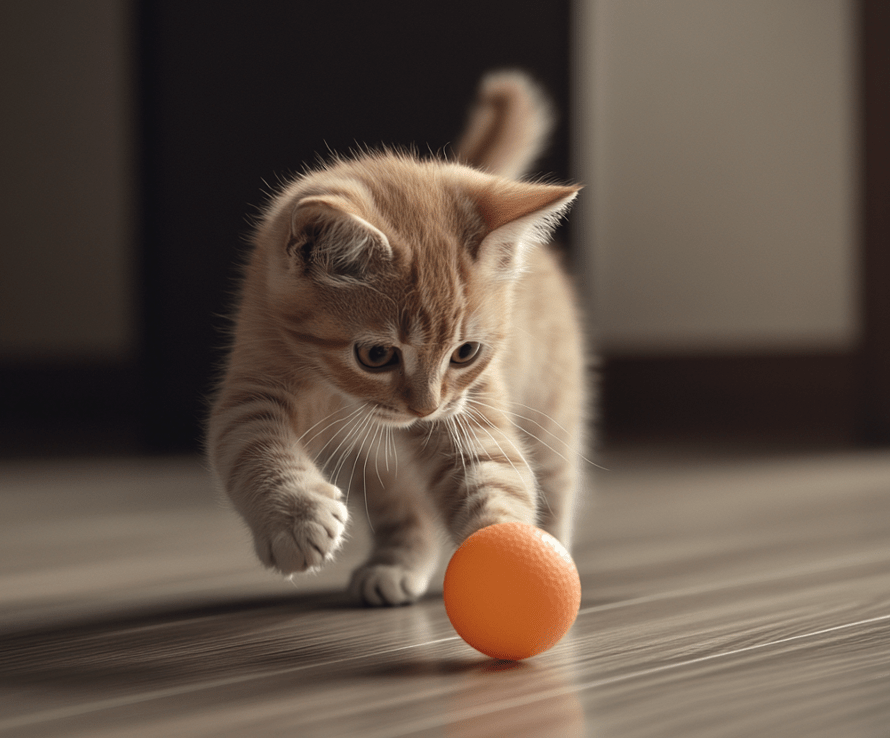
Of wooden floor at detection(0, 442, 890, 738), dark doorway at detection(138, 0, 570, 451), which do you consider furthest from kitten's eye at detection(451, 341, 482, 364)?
dark doorway at detection(138, 0, 570, 451)

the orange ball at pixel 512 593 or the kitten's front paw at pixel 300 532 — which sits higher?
the kitten's front paw at pixel 300 532

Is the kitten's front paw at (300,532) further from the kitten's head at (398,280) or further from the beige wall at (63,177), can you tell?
the beige wall at (63,177)

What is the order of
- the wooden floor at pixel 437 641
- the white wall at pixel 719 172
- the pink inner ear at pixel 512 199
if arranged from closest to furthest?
the wooden floor at pixel 437 641 → the pink inner ear at pixel 512 199 → the white wall at pixel 719 172

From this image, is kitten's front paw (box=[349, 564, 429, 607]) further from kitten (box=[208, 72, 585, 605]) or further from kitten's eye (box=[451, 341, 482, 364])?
kitten's eye (box=[451, 341, 482, 364])

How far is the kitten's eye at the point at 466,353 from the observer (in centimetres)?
128

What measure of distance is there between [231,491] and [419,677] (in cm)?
36

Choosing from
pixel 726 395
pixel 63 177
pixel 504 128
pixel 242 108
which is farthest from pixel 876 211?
pixel 63 177

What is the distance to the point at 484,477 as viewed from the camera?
1.30 meters

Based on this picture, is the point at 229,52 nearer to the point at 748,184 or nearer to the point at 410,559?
the point at 748,184

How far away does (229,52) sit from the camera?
3.27 metres

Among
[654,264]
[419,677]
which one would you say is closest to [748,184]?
[654,264]

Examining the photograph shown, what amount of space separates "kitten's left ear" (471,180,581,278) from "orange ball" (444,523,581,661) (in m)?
0.39

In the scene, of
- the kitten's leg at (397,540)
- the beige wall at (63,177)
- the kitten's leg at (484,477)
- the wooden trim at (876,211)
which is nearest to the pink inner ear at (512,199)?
the kitten's leg at (484,477)

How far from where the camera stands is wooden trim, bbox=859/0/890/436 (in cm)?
320
